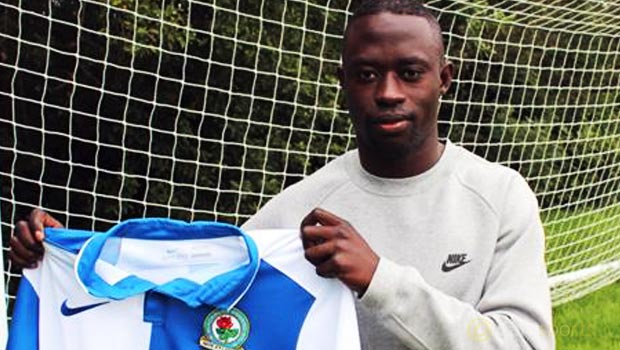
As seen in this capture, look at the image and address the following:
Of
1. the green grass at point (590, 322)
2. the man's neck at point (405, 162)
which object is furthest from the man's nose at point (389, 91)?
the green grass at point (590, 322)

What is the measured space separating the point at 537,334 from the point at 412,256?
10.5 inches

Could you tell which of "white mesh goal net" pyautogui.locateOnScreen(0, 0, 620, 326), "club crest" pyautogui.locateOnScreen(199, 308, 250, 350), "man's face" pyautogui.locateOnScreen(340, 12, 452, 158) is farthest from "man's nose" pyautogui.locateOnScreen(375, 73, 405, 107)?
"white mesh goal net" pyautogui.locateOnScreen(0, 0, 620, 326)

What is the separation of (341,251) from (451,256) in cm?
25

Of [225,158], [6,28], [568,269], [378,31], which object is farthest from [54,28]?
[378,31]

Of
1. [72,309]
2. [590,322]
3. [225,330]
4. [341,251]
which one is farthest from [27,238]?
[590,322]

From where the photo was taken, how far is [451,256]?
222cm

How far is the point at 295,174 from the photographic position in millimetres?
6379

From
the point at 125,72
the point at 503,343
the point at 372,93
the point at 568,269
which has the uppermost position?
the point at 372,93

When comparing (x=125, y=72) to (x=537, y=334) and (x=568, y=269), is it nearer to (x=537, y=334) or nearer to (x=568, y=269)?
(x=568, y=269)

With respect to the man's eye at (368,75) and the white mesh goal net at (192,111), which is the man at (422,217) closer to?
the man's eye at (368,75)

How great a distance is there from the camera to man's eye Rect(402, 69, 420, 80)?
2.24 m

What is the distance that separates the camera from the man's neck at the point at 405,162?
2.28m

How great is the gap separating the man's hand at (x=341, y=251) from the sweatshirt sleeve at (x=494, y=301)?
0.8 inches

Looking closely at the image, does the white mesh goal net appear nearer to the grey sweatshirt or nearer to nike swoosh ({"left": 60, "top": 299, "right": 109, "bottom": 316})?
nike swoosh ({"left": 60, "top": 299, "right": 109, "bottom": 316})
